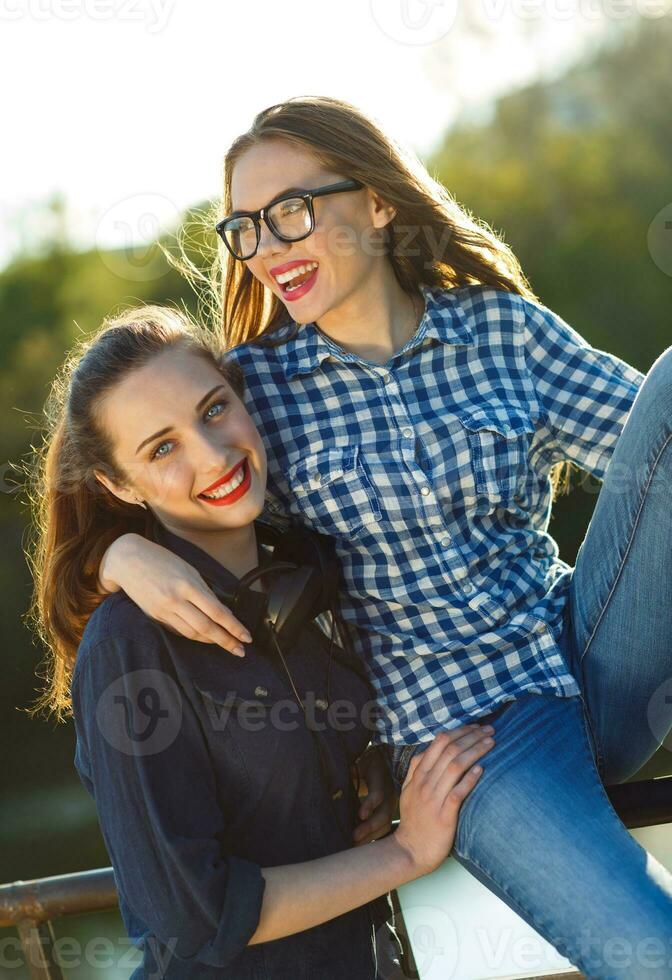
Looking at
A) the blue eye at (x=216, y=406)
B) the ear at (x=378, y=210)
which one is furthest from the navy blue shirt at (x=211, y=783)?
the ear at (x=378, y=210)

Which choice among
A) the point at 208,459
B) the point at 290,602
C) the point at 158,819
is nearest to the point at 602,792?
the point at 290,602

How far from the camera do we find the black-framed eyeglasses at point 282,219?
198cm

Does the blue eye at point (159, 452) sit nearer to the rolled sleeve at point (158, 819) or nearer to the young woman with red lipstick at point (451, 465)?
the young woman with red lipstick at point (451, 465)

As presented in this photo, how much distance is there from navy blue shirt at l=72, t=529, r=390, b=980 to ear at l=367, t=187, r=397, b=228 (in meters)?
0.75

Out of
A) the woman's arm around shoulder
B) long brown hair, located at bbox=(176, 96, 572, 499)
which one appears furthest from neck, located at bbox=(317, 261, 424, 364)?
the woman's arm around shoulder

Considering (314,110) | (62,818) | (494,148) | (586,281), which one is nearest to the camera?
(314,110)

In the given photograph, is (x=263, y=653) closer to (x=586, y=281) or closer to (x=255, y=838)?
(x=255, y=838)

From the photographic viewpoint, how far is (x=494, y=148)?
20203mm

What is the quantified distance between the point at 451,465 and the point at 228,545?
0.41 metres

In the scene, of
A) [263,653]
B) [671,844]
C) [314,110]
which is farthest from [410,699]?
[671,844]

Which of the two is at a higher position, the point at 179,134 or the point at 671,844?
the point at 179,134

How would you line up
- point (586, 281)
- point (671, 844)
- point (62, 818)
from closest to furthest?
1. point (671, 844)
2. point (62, 818)
3. point (586, 281)

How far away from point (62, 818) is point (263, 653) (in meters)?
12.2

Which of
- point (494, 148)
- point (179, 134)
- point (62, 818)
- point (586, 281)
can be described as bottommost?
point (62, 818)
